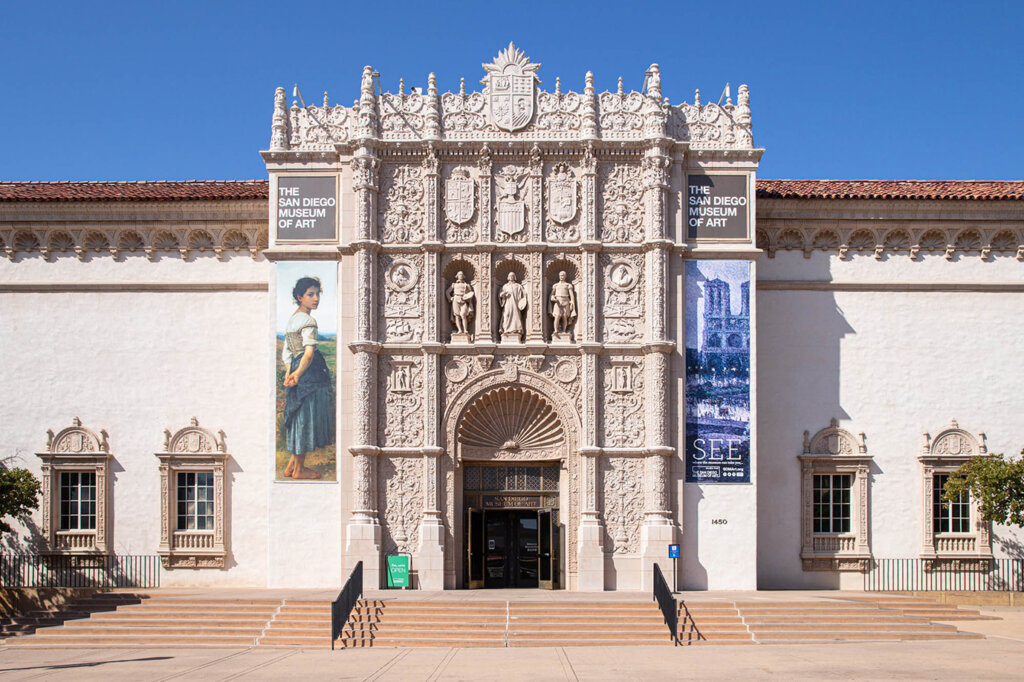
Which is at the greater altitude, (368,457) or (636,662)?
(368,457)

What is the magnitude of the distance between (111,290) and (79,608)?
8.05 meters

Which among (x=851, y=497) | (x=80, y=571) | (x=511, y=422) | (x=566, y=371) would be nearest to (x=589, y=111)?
(x=566, y=371)

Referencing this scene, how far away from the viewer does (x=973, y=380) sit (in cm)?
2642

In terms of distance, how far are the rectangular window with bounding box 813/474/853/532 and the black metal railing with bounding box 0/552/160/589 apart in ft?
53.5

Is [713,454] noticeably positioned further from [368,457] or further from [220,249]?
[220,249]

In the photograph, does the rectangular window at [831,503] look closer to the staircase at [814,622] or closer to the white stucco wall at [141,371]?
the staircase at [814,622]

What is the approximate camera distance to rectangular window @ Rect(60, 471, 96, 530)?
26.2 m

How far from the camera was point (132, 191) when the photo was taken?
27.2m

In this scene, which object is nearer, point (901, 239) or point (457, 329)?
point (457, 329)

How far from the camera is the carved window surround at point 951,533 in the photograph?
25719 millimetres

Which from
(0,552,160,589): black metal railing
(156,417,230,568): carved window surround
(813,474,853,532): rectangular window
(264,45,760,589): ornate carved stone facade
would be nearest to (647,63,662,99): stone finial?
(264,45,760,589): ornate carved stone facade

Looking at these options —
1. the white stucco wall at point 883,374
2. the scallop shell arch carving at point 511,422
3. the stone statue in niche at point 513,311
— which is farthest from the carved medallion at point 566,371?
the white stucco wall at point 883,374

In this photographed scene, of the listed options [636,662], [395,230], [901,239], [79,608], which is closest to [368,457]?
[395,230]

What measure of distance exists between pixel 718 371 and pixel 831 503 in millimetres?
4656
